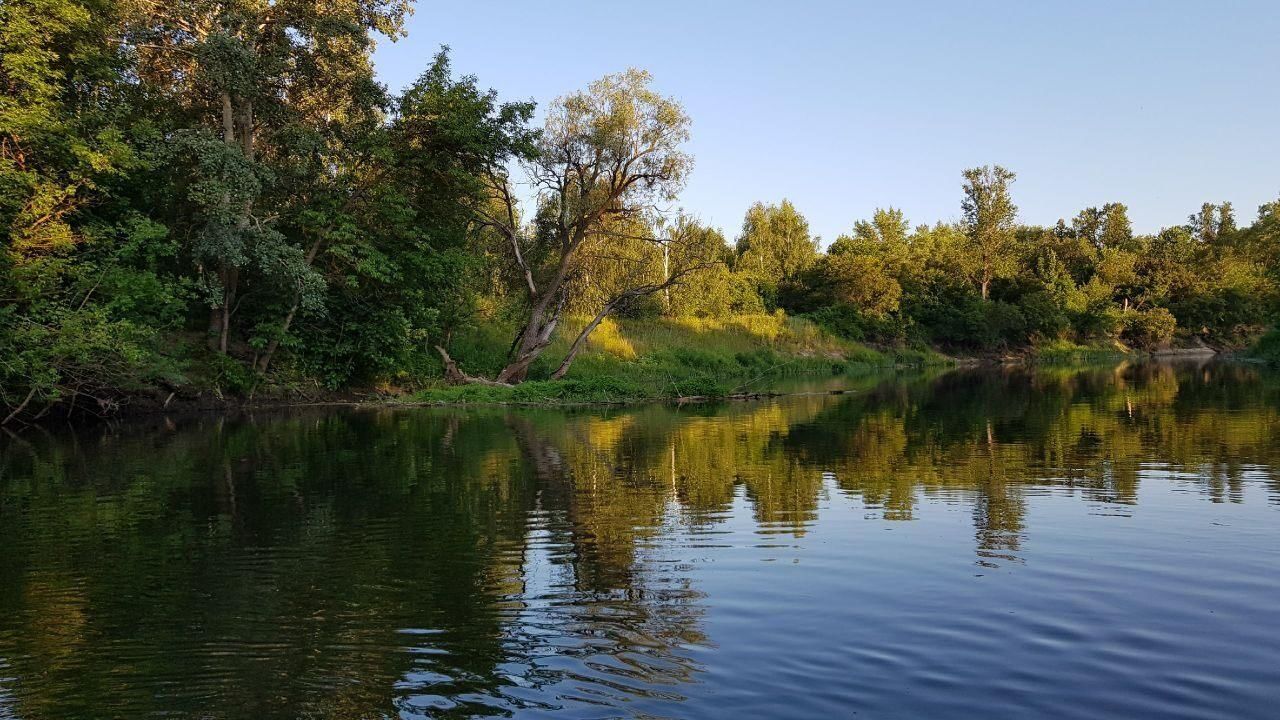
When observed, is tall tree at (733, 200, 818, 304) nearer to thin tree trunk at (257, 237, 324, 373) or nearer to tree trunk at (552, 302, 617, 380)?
tree trunk at (552, 302, 617, 380)

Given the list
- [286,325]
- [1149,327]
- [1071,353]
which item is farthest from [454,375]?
[1149,327]

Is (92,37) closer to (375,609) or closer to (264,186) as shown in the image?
(264,186)

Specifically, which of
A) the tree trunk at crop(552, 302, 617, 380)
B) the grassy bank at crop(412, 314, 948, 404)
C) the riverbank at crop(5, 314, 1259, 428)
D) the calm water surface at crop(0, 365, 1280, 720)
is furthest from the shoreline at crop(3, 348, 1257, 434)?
the calm water surface at crop(0, 365, 1280, 720)

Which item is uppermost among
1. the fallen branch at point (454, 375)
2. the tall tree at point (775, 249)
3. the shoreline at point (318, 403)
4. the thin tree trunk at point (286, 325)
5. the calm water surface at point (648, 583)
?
the tall tree at point (775, 249)

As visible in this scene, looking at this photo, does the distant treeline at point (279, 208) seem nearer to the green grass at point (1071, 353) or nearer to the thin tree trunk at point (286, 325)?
the thin tree trunk at point (286, 325)

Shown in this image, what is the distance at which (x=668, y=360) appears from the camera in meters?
42.5

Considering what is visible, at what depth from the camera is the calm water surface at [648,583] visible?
5609mm

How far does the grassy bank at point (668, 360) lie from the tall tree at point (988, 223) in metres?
25.9

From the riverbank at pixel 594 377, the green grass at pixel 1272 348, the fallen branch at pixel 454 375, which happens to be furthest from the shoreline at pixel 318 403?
the green grass at pixel 1272 348

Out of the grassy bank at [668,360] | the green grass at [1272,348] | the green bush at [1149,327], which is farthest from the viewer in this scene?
the green bush at [1149,327]

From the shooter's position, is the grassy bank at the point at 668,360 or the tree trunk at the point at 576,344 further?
the tree trunk at the point at 576,344

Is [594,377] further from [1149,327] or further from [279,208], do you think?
[1149,327]

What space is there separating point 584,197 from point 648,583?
3040 cm

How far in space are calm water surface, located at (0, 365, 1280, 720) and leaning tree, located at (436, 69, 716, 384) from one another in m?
19.3
